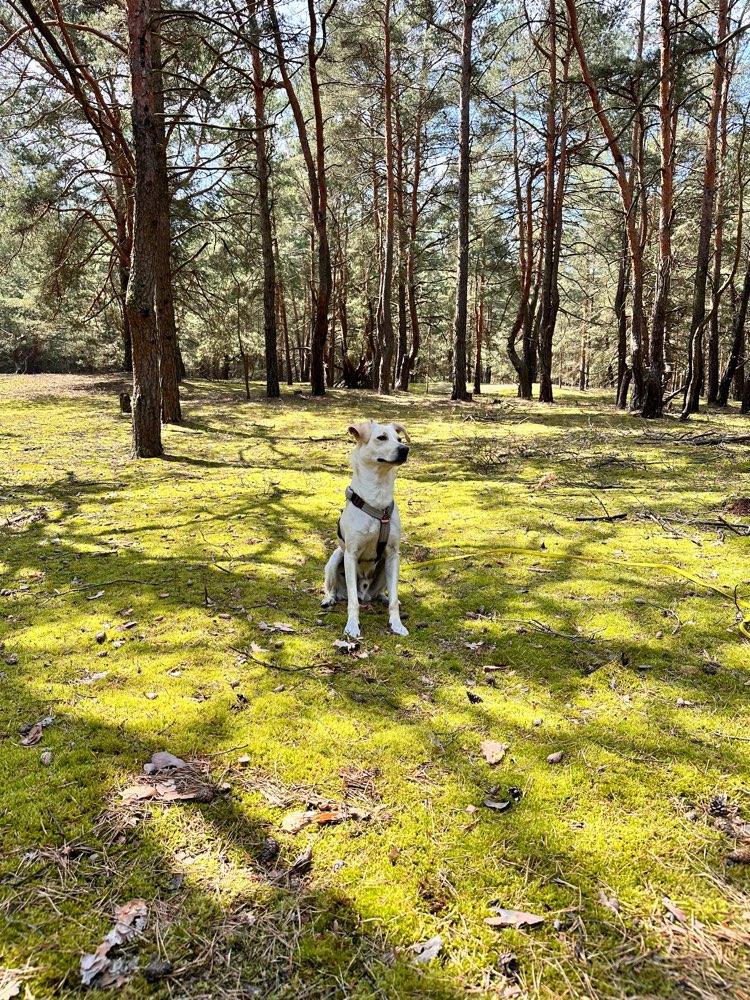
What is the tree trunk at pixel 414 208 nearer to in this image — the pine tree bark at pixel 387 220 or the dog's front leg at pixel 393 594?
the pine tree bark at pixel 387 220

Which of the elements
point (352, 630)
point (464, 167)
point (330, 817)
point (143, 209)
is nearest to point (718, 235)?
point (464, 167)

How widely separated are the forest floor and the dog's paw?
0.32 ft

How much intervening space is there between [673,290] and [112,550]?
1109 inches

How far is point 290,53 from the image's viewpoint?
53.6 feet

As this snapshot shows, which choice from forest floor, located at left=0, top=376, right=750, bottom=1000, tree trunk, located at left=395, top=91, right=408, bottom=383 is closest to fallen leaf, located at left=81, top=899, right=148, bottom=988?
forest floor, located at left=0, top=376, right=750, bottom=1000

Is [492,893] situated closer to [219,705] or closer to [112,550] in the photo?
[219,705]

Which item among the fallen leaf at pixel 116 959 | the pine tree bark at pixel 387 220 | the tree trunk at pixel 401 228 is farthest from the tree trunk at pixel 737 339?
the fallen leaf at pixel 116 959

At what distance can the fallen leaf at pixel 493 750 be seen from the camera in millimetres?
2754

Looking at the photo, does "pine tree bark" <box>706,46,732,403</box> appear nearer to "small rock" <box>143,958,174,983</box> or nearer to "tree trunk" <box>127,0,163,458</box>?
"tree trunk" <box>127,0,163,458</box>

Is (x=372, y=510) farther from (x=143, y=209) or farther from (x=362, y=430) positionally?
(x=143, y=209)

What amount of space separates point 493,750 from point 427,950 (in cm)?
111

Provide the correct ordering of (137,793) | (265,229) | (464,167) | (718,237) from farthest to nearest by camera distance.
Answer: (718,237) < (265,229) < (464,167) < (137,793)

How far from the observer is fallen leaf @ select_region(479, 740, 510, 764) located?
275cm

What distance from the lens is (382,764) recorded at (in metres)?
2.73
